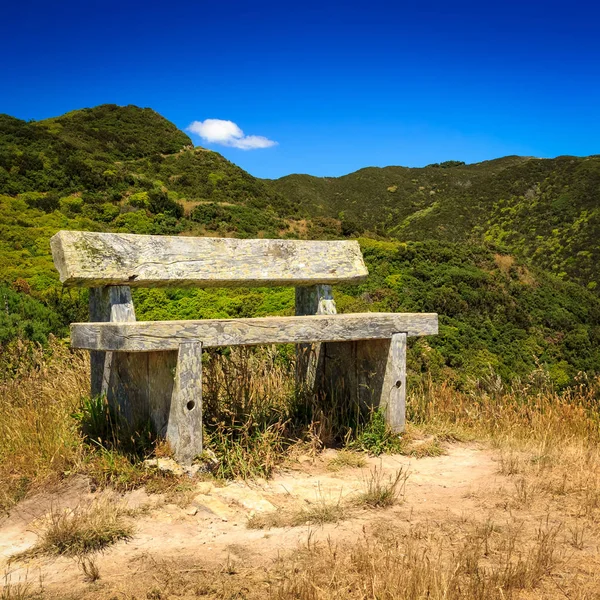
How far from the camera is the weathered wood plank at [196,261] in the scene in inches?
154

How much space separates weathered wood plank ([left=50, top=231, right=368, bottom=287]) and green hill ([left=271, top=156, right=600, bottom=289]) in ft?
66.5

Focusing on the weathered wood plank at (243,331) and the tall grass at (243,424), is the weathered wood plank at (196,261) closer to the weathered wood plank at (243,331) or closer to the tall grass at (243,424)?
the weathered wood plank at (243,331)

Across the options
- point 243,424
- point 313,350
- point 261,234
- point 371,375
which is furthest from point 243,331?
point 261,234

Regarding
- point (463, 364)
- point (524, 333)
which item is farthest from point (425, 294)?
point (463, 364)

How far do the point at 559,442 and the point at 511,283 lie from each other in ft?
52.1

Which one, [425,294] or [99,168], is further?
[99,168]

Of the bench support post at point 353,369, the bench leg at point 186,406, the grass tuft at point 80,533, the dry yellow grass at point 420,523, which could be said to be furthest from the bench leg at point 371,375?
the grass tuft at point 80,533

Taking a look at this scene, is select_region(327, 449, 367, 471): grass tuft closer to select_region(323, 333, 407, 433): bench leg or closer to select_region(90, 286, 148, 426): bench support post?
select_region(323, 333, 407, 433): bench leg

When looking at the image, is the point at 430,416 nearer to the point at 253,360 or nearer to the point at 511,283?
the point at 253,360

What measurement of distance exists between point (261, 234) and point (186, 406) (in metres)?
18.3

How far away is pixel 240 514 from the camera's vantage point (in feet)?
9.94

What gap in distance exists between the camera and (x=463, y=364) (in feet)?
41.4

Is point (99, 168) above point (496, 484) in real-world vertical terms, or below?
above

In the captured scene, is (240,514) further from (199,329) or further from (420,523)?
(199,329)
